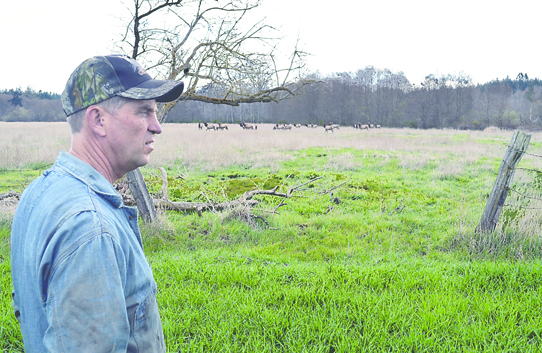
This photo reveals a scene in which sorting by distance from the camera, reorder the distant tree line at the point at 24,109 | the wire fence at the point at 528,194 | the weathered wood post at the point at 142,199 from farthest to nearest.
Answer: the distant tree line at the point at 24,109
the wire fence at the point at 528,194
the weathered wood post at the point at 142,199

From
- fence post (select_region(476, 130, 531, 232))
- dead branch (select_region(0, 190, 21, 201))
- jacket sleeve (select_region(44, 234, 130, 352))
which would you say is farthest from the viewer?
dead branch (select_region(0, 190, 21, 201))

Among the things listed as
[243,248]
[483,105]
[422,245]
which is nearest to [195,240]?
[243,248]

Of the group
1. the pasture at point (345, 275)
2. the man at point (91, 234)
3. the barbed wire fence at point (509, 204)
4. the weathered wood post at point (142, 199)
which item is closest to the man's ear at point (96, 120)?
the man at point (91, 234)

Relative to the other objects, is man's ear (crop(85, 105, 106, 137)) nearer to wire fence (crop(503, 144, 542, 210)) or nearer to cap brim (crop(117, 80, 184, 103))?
cap brim (crop(117, 80, 184, 103))

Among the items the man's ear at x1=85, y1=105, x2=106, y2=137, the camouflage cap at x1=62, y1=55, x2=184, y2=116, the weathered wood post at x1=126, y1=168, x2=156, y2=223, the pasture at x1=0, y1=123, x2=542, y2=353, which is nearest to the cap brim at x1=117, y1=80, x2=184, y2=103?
the camouflage cap at x1=62, y1=55, x2=184, y2=116

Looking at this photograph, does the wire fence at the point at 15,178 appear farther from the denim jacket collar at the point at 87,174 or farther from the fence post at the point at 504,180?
the fence post at the point at 504,180

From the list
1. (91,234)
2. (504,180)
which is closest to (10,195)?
(91,234)

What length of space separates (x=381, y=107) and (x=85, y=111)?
239 feet

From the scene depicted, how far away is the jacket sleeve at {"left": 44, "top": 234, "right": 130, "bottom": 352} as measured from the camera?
3.35 feet

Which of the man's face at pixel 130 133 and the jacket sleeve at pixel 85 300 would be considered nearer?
the jacket sleeve at pixel 85 300

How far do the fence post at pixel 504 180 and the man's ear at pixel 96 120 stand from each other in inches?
236

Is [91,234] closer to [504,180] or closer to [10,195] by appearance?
[504,180]

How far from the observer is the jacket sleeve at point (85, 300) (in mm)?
1021

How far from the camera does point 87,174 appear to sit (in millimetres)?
1266
